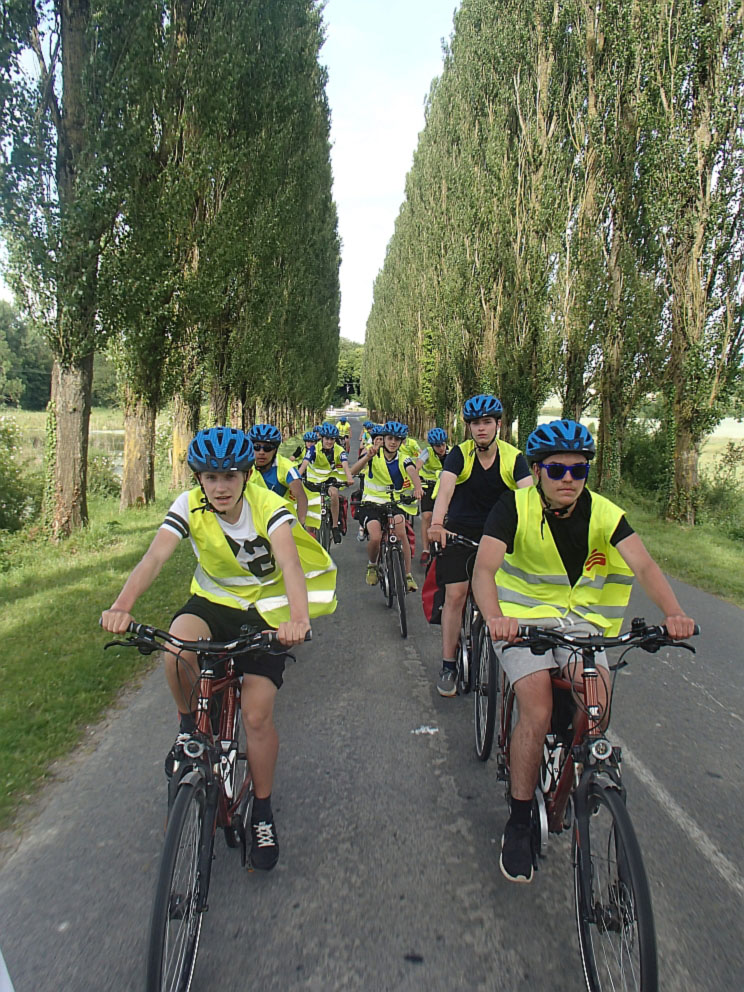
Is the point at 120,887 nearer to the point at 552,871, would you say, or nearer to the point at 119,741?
the point at 119,741

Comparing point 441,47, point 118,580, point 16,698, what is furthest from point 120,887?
point 441,47

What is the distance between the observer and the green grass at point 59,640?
4.21 metres

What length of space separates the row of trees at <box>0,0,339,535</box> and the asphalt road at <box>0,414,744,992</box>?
7338 mm

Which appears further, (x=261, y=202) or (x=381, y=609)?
(x=261, y=202)

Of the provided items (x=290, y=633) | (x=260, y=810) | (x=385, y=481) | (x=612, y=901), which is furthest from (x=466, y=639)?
(x=385, y=481)

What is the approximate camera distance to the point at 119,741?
4332mm

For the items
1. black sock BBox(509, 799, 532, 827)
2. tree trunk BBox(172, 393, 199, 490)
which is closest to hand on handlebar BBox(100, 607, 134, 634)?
black sock BBox(509, 799, 532, 827)

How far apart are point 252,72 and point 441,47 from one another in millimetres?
22387

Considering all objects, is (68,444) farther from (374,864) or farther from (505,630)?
(505,630)

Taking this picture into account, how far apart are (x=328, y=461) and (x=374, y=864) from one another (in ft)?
28.0

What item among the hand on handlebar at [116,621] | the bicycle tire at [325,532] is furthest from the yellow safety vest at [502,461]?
the bicycle tire at [325,532]

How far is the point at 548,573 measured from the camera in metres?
3.05

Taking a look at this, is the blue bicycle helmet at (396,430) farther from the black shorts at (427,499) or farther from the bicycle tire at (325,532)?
the bicycle tire at (325,532)

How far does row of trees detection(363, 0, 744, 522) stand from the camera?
1329 centimetres
